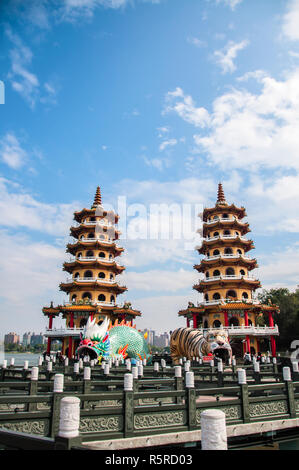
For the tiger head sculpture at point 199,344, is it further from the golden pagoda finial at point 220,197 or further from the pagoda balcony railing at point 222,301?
the golden pagoda finial at point 220,197

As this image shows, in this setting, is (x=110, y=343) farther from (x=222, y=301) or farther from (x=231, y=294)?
(x=231, y=294)

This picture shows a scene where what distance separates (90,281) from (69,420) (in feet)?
104

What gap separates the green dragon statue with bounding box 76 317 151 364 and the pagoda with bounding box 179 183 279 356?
10.1m

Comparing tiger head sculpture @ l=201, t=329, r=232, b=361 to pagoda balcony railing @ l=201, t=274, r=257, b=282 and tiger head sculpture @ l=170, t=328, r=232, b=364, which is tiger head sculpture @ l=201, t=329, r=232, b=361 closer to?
tiger head sculpture @ l=170, t=328, r=232, b=364

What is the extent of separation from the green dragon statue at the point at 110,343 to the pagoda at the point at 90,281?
722cm

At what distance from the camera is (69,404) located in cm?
414

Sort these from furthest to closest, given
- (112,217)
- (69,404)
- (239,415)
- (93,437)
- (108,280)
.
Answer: (112,217) < (108,280) < (239,415) < (93,437) < (69,404)

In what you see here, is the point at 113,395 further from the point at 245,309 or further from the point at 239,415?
the point at 245,309

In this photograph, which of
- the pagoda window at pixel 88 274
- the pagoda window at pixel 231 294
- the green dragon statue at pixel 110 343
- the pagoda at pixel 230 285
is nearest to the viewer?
the green dragon statue at pixel 110 343

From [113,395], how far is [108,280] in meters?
30.3

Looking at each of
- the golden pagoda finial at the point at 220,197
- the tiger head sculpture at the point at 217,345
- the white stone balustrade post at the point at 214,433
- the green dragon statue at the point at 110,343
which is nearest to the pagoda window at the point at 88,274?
the green dragon statue at the point at 110,343

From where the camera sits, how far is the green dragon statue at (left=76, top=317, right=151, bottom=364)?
21.2m

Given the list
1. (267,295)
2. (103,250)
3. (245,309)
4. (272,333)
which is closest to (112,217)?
(103,250)

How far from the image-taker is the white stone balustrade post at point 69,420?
3904 millimetres
